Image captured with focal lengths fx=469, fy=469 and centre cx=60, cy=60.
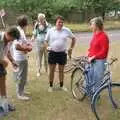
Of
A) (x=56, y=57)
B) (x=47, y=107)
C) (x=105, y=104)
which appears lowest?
(x=47, y=107)

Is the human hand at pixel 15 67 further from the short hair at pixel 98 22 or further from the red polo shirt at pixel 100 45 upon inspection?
the short hair at pixel 98 22

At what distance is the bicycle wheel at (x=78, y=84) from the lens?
10.1m

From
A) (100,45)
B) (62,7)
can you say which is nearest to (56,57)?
(100,45)

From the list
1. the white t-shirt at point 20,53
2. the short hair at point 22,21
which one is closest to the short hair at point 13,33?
the white t-shirt at point 20,53

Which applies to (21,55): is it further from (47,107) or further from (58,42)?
(47,107)

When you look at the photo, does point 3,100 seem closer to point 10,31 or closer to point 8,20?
point 10,31

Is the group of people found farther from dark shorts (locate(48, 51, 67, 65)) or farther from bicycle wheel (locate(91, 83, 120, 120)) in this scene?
bicycle wheel (locate(91, 83, 120, 120))

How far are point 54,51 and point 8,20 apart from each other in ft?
104

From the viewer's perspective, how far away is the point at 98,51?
31.5 ft

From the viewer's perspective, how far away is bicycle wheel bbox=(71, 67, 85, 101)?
10.1 metres

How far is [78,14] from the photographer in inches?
1986

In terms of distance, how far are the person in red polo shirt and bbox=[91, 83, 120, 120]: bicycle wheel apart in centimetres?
97

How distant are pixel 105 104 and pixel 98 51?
1662mm

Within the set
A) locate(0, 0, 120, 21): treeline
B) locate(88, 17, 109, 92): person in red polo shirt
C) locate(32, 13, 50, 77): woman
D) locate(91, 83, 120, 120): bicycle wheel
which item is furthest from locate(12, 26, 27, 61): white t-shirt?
locate(0, 0, 120, 21): treeline
